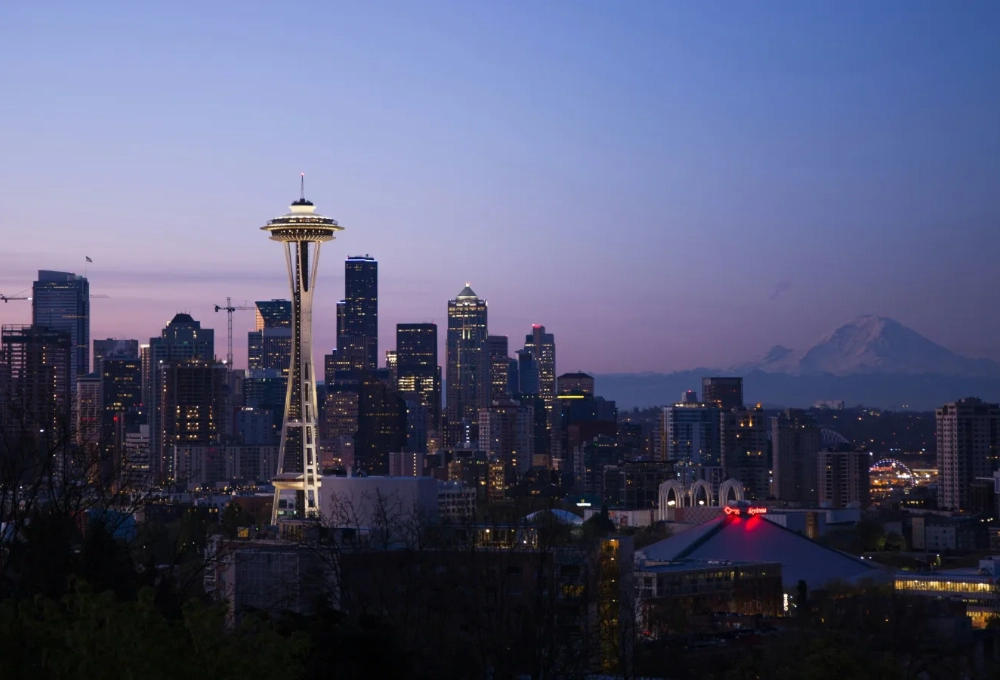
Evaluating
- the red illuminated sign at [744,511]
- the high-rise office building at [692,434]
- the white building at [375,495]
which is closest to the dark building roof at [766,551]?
the red illuminated sign at [744,511]

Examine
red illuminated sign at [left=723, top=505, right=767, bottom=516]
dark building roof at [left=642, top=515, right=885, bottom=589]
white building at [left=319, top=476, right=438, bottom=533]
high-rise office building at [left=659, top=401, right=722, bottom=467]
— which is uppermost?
high-rise office building at [left=659, top=401, right=722, bottom=467]

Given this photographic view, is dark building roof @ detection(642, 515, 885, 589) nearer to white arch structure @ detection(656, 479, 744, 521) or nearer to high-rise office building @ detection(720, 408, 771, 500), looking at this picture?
white arch structure @ detection(656, 479, 744, 521)

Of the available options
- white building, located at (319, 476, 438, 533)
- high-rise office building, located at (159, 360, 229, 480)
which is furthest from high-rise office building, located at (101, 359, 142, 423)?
white building, located at (319, 476, 438, 533)

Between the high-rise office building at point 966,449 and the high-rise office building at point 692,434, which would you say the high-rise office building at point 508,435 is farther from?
the high-rise office building at point 966,449

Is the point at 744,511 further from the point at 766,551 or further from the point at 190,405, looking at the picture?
the point at 190,405

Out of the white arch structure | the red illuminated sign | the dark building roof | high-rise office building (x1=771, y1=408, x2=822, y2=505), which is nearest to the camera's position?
the dark building roof

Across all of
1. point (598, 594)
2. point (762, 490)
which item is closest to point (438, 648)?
point (598, 594)
